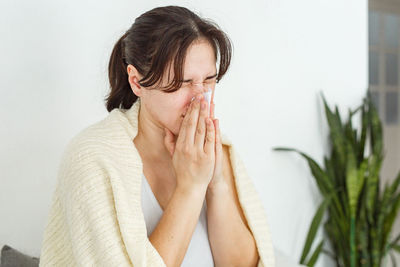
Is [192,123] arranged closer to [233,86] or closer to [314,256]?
[233,86]

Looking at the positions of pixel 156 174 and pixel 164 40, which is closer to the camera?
pixel 164 40

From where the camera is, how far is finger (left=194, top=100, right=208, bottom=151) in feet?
3.67

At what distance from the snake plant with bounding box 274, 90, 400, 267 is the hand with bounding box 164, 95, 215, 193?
0.98 meters

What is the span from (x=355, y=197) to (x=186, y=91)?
4.06 feet

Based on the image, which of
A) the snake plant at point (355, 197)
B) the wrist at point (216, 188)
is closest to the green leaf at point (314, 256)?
the snake plant at point (355, 197)

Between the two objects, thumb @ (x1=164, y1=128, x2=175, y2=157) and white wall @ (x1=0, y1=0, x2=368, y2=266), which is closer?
thumb @ (x1=164, y1=128, x2=175, y2=157)

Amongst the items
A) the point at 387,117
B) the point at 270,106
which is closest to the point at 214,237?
the point at 270,106

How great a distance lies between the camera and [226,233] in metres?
1.26

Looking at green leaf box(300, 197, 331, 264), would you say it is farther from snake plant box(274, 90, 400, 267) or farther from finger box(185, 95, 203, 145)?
finger box(185, 95, 203, 145)

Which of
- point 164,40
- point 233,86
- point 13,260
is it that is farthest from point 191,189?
point 233,86

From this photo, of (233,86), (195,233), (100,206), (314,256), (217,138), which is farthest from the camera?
(314,256)

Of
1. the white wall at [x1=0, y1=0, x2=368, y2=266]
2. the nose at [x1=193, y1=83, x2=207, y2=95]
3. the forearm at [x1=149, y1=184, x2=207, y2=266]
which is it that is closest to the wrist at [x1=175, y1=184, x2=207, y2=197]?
the forearm at [x1=149, y1=184, x2=207, y2=266]

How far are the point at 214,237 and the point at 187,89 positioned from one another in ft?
1.41

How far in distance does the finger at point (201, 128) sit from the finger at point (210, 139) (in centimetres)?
1
